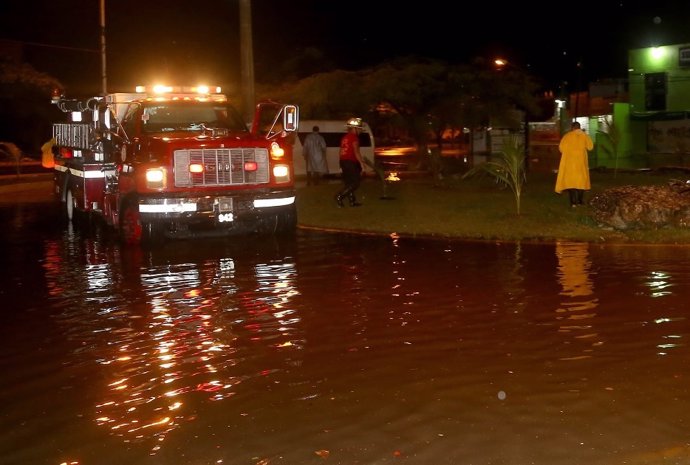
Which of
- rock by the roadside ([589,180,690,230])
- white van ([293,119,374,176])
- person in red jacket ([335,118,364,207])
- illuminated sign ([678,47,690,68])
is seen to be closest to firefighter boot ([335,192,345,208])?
person in red jacket ([335,118,364,207])

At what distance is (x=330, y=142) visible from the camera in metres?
32.0

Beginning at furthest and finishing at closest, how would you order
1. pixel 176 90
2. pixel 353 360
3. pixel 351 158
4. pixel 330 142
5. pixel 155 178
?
pixel 330 142 → pixel 351 158 → pixel 176 90 → pixel 155 178 → pixel 353 360

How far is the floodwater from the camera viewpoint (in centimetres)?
548

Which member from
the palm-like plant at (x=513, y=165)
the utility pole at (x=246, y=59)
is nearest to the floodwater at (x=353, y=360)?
the palm-like plant at (x=513, y=165)

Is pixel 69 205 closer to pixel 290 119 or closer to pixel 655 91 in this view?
pixel 290 119

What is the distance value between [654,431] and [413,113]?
3307 centimetres

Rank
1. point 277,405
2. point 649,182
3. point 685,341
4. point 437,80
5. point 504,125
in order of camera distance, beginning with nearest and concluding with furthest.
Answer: point 277,405 → point 685,341 → point 649,182 → point 437,80 → point 504,125

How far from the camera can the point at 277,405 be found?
6.25 meters

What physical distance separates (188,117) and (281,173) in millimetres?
1855

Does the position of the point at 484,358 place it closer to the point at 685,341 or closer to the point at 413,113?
the point at 685,341

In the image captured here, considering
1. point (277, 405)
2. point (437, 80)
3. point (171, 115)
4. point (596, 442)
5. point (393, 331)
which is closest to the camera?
point (596, 442)

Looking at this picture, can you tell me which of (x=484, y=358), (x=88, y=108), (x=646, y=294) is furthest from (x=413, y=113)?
(x=484, y=358)

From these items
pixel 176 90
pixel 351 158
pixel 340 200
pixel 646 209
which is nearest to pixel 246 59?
pixel 351 158

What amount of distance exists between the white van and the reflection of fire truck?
15185 millimetres
